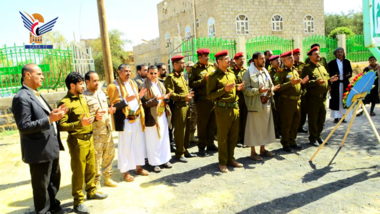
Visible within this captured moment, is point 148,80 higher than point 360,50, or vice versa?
point 360,50

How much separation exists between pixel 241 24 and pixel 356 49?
30.2ft

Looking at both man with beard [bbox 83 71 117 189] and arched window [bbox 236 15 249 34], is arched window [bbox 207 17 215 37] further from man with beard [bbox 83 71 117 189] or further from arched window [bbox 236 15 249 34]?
man with beard [bbox 83 71 117 189]

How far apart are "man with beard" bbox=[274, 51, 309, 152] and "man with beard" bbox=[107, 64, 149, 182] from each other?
279 centimetres

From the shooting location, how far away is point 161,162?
197 inches

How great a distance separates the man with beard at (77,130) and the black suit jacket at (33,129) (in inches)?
8.2

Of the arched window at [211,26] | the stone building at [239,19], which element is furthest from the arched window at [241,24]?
the arched window at [211,26]

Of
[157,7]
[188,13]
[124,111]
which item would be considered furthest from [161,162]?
[157,7]

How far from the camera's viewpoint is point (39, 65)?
8953 millimetres

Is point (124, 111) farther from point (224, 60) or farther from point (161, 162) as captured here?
point (224, 60)

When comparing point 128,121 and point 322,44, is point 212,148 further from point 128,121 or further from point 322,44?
point 322,44

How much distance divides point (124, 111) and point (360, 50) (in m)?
19.4

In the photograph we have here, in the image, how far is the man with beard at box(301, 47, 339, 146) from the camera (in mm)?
5570

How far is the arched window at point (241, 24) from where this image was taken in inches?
930

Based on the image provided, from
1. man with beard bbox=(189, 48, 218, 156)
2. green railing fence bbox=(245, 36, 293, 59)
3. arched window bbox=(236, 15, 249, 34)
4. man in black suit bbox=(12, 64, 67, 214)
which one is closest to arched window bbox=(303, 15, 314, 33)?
arched window bbox=(236, 15, 249, 34)
